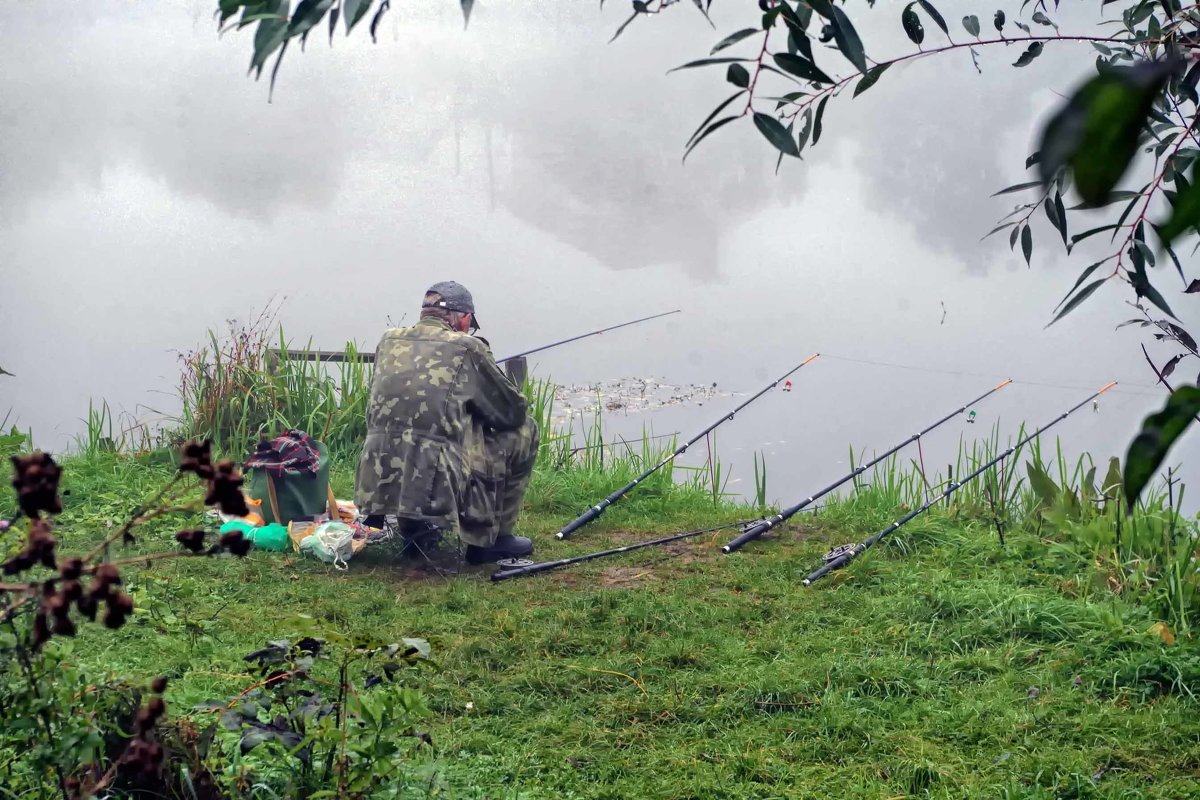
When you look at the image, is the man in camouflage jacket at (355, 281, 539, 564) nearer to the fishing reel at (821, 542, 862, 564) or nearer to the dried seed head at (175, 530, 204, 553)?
the fishing reel at (821, 542, 862, 564)

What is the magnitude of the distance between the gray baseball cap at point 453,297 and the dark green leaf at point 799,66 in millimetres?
3571

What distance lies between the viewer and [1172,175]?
1893 mm

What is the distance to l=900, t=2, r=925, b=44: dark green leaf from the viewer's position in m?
1.80

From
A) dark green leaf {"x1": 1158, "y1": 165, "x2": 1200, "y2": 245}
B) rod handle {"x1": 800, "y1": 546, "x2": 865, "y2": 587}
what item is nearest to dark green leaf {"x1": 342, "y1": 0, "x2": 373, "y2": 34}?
dark green leaf {"x1": 1158, "y1": 165, "x2": 1200, "y2": 245}

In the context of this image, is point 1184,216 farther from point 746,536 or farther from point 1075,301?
point 746,536

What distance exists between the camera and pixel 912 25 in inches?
71.9

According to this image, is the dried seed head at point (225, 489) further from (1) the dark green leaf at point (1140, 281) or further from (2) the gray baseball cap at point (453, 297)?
(2) the gray baseball cap at point (453, 297)

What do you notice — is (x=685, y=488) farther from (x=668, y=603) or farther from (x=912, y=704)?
(x=912, y=704)

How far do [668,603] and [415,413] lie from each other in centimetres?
128

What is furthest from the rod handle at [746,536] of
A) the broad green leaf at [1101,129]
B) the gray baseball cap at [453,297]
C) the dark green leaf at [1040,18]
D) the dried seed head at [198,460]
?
the broad green leaf at [1101,129]

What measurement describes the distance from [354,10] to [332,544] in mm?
3881

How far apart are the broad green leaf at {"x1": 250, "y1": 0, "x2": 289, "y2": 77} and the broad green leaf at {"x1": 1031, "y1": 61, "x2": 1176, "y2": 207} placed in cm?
72

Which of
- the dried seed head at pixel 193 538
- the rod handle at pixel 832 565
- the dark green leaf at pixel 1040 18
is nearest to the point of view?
the dried seed head at pixel 193 538

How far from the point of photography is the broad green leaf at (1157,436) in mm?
563
